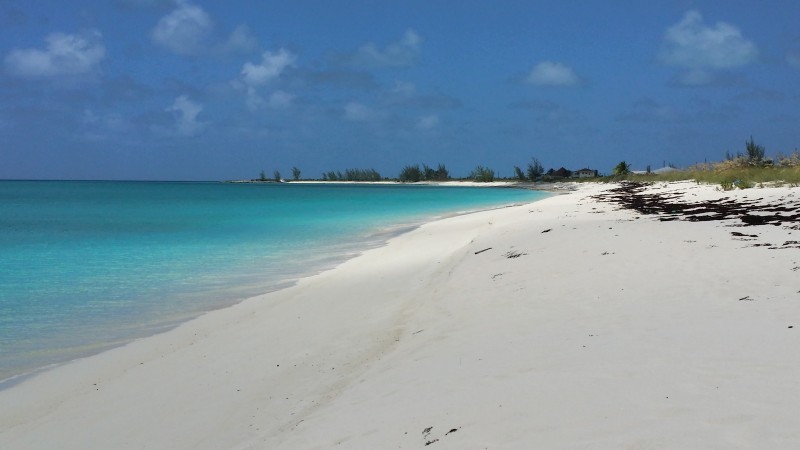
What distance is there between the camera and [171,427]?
Answer: 5496mm

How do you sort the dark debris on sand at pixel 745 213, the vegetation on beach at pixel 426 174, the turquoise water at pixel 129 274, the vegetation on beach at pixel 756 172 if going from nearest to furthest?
the turquoise water at pixel 129 274 → the dark debris on sand at pixel 745 213 → the vegetation on beach at pixel 756 172 → the vegetation on beach at pixel 426 174

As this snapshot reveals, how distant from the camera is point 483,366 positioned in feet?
17.8

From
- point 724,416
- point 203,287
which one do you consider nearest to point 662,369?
point 724,416

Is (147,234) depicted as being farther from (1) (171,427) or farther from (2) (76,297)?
(1) (171,427)

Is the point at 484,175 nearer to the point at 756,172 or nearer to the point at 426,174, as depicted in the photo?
the point at 426,174

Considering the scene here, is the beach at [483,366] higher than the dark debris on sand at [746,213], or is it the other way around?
the dark debris on sand at [746,213]

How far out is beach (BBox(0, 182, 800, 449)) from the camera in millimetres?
3914

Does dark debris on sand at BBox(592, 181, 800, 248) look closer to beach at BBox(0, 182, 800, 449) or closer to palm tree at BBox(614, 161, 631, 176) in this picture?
beach at BBox(0, 182, 800, 449)

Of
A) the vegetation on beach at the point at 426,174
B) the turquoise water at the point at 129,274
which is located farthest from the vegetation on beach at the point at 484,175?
the turquoise water at the point at 129,274

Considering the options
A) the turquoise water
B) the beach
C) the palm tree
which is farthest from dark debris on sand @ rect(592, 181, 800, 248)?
the palm tree

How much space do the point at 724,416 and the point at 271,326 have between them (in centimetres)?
687

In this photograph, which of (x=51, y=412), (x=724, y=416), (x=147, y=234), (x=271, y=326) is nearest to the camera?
(x=724, y=416)

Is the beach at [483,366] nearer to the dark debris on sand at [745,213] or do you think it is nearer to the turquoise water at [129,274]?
the turquoise water at [129,274]

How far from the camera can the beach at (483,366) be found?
3.91 metres
